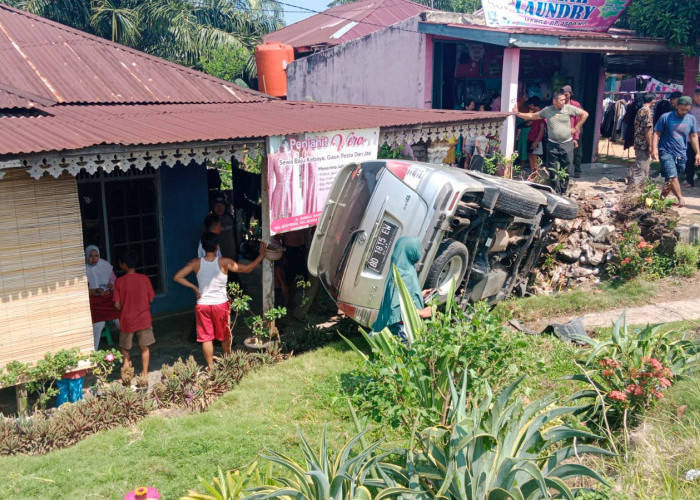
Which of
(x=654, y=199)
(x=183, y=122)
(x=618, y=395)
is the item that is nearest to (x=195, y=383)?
(x=183, y=122)

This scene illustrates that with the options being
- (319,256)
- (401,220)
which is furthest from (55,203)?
(401,220)

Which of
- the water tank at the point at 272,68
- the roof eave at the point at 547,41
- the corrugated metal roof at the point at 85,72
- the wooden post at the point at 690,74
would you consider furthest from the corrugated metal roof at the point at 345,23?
the corrugated metal roof at the point at 85,72

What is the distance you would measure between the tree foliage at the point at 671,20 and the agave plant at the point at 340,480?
12.8 meters

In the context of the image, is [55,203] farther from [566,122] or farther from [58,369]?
[566,122]

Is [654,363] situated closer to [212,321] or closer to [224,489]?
[224,489]

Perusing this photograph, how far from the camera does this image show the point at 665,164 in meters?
10.9

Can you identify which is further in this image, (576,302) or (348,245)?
(576,302)

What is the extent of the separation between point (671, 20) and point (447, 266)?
9345 millimetres

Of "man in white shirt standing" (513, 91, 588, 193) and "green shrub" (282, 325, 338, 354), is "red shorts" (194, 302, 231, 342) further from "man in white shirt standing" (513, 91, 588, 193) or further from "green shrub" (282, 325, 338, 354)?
"man in white shirt standing" (513, 91, 588, 193)

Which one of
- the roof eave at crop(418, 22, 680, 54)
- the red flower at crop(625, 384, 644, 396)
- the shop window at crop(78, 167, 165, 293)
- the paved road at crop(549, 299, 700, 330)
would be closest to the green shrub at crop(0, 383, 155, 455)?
the shop window at crop(78, 167, 165, 293)

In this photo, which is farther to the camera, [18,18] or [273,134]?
[18,18]

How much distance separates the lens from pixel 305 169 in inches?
313

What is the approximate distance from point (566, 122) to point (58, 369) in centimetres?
815

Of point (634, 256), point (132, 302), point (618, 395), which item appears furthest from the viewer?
point (634, 256)
